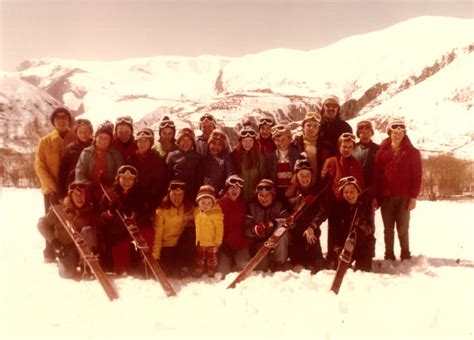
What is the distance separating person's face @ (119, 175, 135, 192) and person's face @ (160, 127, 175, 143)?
2.56 ft

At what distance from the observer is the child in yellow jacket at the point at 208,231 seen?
5.18m

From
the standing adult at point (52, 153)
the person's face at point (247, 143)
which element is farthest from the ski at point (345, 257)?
the standing adult at point (52, 153)

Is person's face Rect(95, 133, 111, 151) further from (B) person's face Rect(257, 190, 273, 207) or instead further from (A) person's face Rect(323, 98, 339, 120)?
(A) person's face Rect(323, 98, 339, 120)

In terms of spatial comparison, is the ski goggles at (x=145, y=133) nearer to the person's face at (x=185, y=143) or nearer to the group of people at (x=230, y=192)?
the group of people at (x=230, y=192)

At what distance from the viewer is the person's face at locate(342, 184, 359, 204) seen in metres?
5.19

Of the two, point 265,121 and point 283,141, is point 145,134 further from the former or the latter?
point 283,141

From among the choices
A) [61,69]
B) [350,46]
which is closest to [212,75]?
[61,69]

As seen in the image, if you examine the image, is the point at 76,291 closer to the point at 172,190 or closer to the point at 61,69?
the point at 172,190

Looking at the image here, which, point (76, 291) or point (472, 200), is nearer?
point (76, 291)

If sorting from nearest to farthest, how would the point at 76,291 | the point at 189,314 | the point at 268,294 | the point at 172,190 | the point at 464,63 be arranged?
the point at 189,314 < the point at 268,294 < the point at 76,291 < the point at 172,190 < the point at 464,63

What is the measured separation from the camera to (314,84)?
6494 centimetres

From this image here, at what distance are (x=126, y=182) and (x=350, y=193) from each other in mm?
2331

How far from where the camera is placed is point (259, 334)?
3.69 metres

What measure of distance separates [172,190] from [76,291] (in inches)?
53.5
